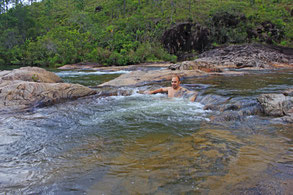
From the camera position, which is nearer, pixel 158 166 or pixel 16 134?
pixel 158 166

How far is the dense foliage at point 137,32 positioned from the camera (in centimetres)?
2897

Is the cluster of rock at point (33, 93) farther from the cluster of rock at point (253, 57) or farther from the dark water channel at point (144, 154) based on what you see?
the cluster of rock at point (253, 57)

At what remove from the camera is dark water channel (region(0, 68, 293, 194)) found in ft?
7.41

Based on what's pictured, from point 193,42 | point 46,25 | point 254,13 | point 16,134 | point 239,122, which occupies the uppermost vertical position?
point 46,25

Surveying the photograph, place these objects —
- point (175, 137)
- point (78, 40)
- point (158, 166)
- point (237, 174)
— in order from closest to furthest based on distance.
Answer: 1. point (237, 174)
2. point (158, 166)
3. point (175, 137)
4. point (78, 40)

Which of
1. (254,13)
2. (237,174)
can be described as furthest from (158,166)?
(254,13)

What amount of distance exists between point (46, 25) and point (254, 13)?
40535mm

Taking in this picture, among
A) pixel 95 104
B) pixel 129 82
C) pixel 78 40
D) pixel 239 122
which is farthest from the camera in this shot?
pixel 78 40

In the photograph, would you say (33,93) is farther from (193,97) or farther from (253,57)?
(253,57)

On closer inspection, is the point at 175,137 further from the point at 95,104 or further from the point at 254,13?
the point at 254,13

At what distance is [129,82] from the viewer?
30.8 feet

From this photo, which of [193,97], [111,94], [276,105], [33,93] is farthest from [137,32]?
[276,105]

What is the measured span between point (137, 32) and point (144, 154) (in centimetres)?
3017

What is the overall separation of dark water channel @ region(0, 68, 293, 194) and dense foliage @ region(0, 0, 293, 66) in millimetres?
21084
